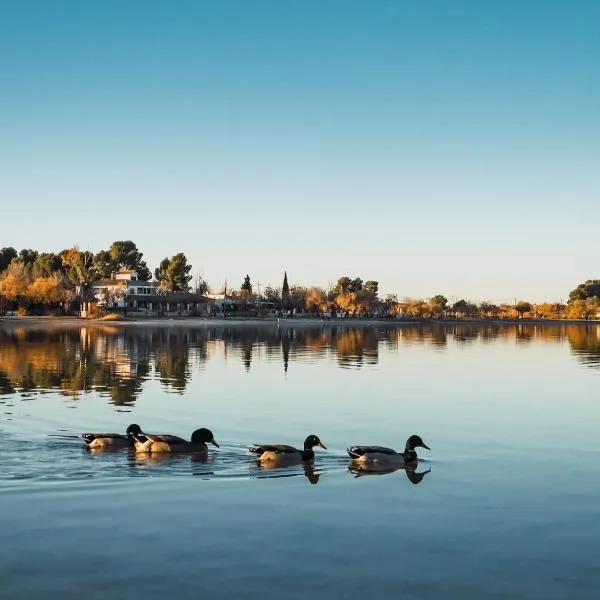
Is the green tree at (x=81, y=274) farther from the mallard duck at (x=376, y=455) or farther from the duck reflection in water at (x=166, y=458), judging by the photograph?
the mallard duck at (x=376, y=455)

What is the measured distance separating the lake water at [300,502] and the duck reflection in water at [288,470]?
0.35 ft

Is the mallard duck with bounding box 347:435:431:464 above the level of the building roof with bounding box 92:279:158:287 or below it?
below

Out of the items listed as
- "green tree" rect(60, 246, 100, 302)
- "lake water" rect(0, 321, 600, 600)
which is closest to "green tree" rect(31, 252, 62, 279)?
"green tree" rect(60, 246, 100, 302)

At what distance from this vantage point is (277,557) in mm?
12688

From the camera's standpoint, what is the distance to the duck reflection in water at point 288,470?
18609mm

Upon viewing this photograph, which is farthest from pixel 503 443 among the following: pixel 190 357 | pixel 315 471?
pixel 190 357

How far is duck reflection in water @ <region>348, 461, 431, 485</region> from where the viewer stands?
19094 millimetres

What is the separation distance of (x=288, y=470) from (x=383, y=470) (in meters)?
2.27

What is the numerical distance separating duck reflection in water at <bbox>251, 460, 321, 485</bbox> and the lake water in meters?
0.11

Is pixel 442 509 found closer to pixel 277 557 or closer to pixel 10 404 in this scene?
pixel 277 557

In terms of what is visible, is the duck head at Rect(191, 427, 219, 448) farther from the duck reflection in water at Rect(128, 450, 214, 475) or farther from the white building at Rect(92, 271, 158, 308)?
the white building at Rect(92, 271, 158, 308)

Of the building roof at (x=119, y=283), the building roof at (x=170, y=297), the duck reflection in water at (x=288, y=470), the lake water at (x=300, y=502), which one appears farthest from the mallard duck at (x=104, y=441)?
the building roof at (x=119, y=283)

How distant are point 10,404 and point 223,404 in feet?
25.9

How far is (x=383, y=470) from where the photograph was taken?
19.4 m
